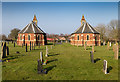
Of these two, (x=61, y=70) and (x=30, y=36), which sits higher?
(x=30, y=36)

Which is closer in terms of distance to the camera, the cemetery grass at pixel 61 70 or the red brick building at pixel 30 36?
the cemetery grass at pixel 61 70

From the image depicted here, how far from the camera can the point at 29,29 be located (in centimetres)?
3650

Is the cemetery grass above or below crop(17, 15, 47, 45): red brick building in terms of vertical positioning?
below

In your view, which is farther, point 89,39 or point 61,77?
point 89,39

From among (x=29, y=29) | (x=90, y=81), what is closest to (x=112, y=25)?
(x=29, y=29)

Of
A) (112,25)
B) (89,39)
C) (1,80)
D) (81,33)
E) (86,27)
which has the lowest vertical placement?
(1,80)

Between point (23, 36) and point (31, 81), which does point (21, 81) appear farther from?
point (23, 36)

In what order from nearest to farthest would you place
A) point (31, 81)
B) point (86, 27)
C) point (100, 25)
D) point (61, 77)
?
point (31, 81) → point (61, 77) → point (86, 27) → point (100, 25)

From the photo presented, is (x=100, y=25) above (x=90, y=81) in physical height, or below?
above

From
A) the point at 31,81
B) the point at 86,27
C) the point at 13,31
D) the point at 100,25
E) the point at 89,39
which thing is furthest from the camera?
the point at 13,31

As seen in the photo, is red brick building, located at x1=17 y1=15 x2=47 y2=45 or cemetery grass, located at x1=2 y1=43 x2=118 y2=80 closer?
cemetery grass, located at x1=2 y1=43 x2=118 y2=80

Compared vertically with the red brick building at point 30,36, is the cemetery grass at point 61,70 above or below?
below

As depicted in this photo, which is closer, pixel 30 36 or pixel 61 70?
pixel 61 70

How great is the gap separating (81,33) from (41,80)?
30.7m
